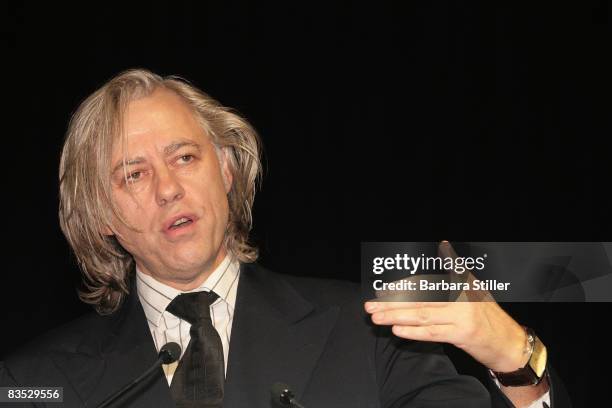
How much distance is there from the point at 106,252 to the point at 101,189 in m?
0.30

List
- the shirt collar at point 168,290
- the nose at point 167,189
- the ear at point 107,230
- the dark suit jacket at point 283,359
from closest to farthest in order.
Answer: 1. the dark suit jacket at point 283,359
2. the nose at point 167,189
3. the shirt collar at point 168,290
4. the ear at point 107,230

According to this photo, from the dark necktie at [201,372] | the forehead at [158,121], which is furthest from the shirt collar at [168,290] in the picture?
the forehead at [158,121]

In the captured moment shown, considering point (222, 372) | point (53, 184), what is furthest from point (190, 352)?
point (53, 184)

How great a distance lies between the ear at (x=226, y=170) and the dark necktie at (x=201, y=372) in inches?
18.2

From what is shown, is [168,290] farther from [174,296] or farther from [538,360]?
[538,360]

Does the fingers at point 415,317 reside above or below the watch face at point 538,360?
above

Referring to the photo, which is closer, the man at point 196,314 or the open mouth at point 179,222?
the man at point 196,314

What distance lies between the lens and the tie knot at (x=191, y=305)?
187 cm

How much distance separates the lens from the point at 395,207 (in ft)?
8.66

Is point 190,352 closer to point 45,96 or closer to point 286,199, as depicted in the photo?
point 286,199

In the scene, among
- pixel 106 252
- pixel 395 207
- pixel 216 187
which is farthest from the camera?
pixel 395 207

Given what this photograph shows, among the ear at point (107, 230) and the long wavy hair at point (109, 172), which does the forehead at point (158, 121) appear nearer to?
the long wavy hair at point (109, 172)

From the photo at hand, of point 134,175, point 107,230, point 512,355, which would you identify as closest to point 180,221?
point 134,175

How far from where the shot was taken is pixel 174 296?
195 cm
